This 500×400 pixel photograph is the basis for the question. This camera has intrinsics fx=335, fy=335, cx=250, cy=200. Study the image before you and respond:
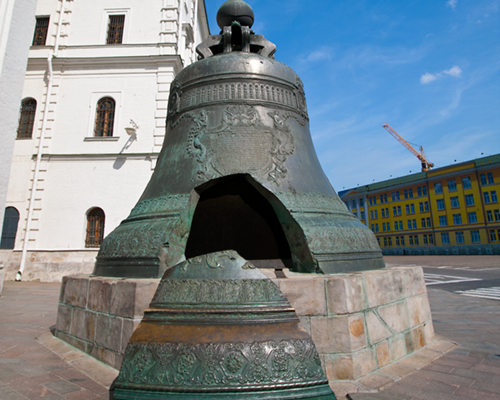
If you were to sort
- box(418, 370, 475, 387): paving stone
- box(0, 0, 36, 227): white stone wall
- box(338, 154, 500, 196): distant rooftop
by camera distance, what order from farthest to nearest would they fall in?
box(338, 154, 500, 196): distant rooftop, box(0, 0, 36, 227): white stone wall, box(418, 370, 475, 387): paving stone

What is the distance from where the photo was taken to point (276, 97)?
9.68 feet

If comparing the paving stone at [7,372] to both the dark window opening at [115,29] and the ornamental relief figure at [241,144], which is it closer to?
the ornamental relief figure at [241,144]

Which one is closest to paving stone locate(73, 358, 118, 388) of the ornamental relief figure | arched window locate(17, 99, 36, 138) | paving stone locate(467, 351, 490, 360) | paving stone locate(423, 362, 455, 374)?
the ornamental relief figure

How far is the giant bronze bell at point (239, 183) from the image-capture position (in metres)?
2.34

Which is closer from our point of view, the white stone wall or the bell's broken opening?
the bell's broken opening

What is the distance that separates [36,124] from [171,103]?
1095cm

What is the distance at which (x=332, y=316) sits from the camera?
6.24 feet

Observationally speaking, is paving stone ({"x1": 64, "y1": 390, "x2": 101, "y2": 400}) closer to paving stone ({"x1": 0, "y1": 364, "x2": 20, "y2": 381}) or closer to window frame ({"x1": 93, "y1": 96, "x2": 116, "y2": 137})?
paving stone ({"x1": 0, "y1": 364, "x2": 20, "y2": 381})

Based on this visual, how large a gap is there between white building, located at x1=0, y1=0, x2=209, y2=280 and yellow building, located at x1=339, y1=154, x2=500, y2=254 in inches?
1356

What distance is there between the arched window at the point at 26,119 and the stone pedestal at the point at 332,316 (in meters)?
11.9

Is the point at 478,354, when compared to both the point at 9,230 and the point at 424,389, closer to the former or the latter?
the point at 424,389

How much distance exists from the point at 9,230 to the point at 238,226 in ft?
35.5

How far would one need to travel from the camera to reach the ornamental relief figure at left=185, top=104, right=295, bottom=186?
257 cm

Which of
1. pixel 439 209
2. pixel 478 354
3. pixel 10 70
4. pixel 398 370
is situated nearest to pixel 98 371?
pixel 398 370
